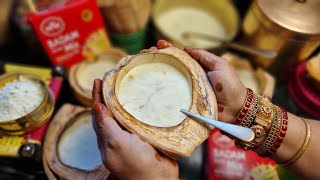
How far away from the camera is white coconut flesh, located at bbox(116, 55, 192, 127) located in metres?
0.89

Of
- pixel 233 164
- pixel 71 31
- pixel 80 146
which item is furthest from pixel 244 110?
pixel 71 31

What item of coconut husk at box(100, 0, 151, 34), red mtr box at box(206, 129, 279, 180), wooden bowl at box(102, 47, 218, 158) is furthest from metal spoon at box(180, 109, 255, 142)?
coconut husk at box(100, 0, 151, 34)

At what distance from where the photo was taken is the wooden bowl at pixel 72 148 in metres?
1.12

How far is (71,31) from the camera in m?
1.44

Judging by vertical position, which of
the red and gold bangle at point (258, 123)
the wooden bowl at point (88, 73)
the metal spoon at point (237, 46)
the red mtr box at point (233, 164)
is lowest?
the red mtr box at point (233, 164)

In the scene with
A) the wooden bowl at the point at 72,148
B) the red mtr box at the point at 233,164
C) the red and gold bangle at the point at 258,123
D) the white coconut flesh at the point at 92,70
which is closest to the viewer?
the red and gold bangle at the point at 258,123

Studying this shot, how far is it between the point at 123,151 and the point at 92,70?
725 millimetres

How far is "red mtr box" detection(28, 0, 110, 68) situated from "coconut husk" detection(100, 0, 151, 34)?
0.21 feet

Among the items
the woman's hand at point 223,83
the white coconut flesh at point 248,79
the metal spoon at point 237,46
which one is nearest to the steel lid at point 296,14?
the metal spoon at point 237,46

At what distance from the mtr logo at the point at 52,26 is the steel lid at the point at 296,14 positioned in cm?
90

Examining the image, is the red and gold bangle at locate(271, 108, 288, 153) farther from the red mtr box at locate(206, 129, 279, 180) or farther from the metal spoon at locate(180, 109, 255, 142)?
the red mtr box at locate(206, 129, 279, 180)

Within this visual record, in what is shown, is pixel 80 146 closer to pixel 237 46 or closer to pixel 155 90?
pixel 155 90

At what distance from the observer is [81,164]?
3.83 ft

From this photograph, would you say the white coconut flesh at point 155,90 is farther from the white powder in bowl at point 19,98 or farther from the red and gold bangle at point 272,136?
the white powder in bowl at point 19,98
